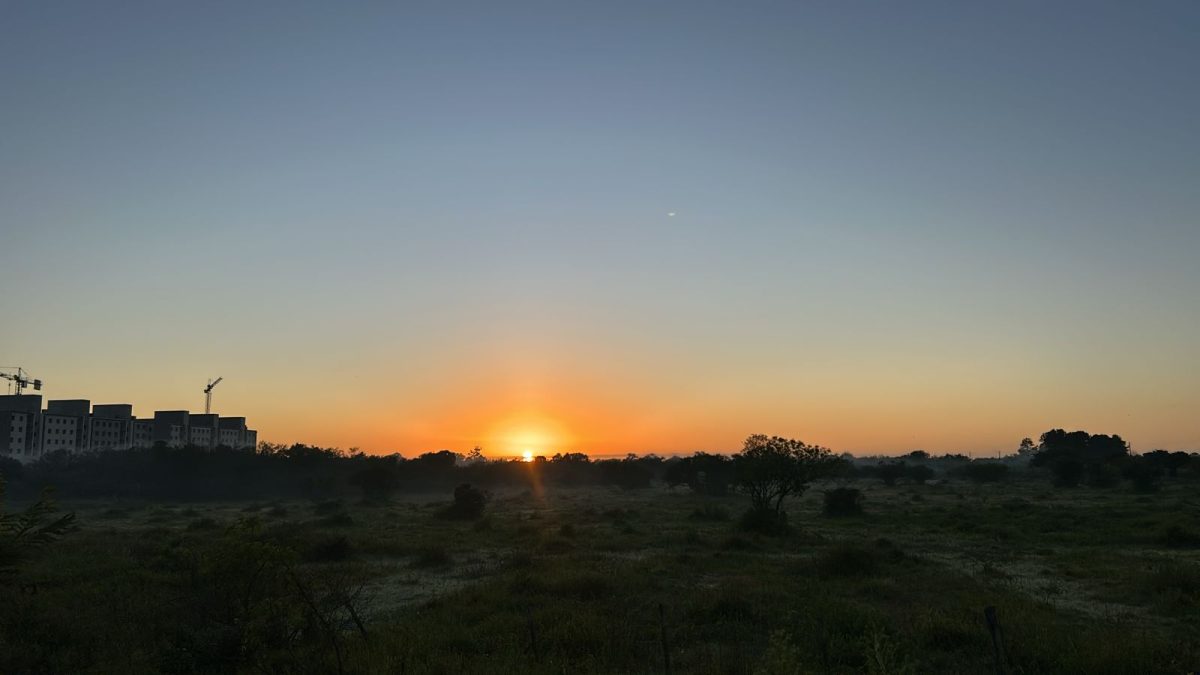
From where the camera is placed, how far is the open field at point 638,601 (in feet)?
45.5

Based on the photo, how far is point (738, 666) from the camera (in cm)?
1269

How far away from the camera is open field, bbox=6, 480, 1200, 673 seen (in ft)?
45.5

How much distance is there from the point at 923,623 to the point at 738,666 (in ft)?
20.8

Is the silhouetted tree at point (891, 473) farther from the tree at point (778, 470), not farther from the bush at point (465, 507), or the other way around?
the bush at point (465, 507)

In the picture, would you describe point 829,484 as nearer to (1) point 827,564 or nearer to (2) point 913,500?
(2) point 913,500

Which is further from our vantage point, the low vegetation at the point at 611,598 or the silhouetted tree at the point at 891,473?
the silhouetted tree at the point at 891,473

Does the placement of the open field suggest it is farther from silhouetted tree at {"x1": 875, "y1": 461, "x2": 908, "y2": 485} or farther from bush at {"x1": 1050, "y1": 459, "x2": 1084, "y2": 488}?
silhouetted tree at {"x1": 875, "y1": 461, "x2": 908, "y2": 485}

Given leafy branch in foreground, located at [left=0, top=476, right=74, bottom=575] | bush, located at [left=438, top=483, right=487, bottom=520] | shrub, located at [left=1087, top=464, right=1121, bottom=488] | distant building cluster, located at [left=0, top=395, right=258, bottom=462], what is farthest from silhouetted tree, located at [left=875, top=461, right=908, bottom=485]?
distant building cluster, located at [left=0, top=395, right=258, bottom=462]

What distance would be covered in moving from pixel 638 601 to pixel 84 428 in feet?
559

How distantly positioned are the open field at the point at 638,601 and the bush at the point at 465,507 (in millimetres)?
15755

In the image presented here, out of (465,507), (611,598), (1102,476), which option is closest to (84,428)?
(465,507)

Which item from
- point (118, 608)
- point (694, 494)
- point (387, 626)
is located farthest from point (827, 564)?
point (694, 494)

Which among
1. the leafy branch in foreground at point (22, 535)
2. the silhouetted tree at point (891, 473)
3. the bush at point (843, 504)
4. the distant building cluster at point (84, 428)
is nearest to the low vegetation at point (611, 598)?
the leafy branch in foreground at point (22, 535)

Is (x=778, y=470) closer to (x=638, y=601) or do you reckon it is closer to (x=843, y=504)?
(x=843, y=504)
